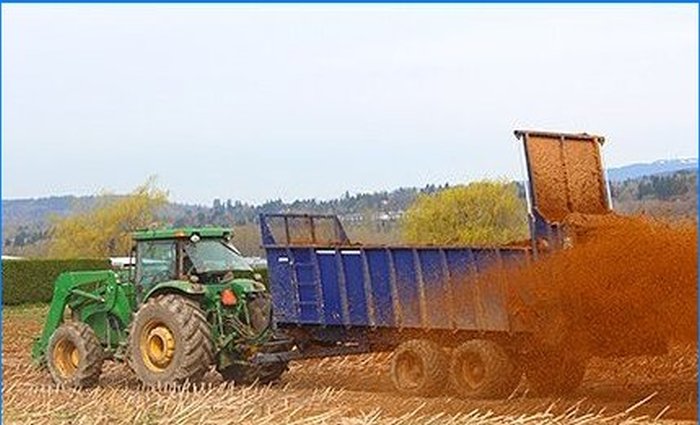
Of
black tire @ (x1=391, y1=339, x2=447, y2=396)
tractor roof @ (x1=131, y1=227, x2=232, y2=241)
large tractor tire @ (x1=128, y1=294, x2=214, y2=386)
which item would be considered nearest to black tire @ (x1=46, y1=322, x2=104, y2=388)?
large tractor tire @ (x1=128, y1=294, x2=214, y2=386)

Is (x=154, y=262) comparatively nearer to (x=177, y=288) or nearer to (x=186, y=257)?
(x=186, y=257)

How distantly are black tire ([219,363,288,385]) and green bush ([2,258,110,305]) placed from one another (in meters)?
22.5

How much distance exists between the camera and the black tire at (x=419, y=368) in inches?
520

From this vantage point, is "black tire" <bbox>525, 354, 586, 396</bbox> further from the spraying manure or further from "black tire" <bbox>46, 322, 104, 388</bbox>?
"black tire" <bbox>46, 322, 104, 388</bbox>

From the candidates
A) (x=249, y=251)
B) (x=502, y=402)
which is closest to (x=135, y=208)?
(x=249, y=251)

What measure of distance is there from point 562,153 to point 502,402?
10.2 ft

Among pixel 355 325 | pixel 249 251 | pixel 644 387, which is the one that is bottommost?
pixel 644 387

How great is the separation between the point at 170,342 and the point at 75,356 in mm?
1922

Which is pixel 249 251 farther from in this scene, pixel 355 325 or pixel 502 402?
pixel 502 402

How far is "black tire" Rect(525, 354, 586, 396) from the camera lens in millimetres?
12969

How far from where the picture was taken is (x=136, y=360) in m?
15.0

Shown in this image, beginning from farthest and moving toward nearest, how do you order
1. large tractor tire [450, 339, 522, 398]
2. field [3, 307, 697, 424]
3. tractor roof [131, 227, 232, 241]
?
tractor roof [131, 227, 232, 241] < large tractor tire [450, 339, 522, 398] < field [3, 307, 697, 424]

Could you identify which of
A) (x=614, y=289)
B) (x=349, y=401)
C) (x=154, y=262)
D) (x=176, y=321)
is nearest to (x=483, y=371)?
(x=349, y=401)

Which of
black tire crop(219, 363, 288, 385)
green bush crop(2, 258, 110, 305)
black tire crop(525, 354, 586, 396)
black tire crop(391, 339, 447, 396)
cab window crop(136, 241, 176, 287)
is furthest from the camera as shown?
green bush crop(2, 258, 110, 305)
